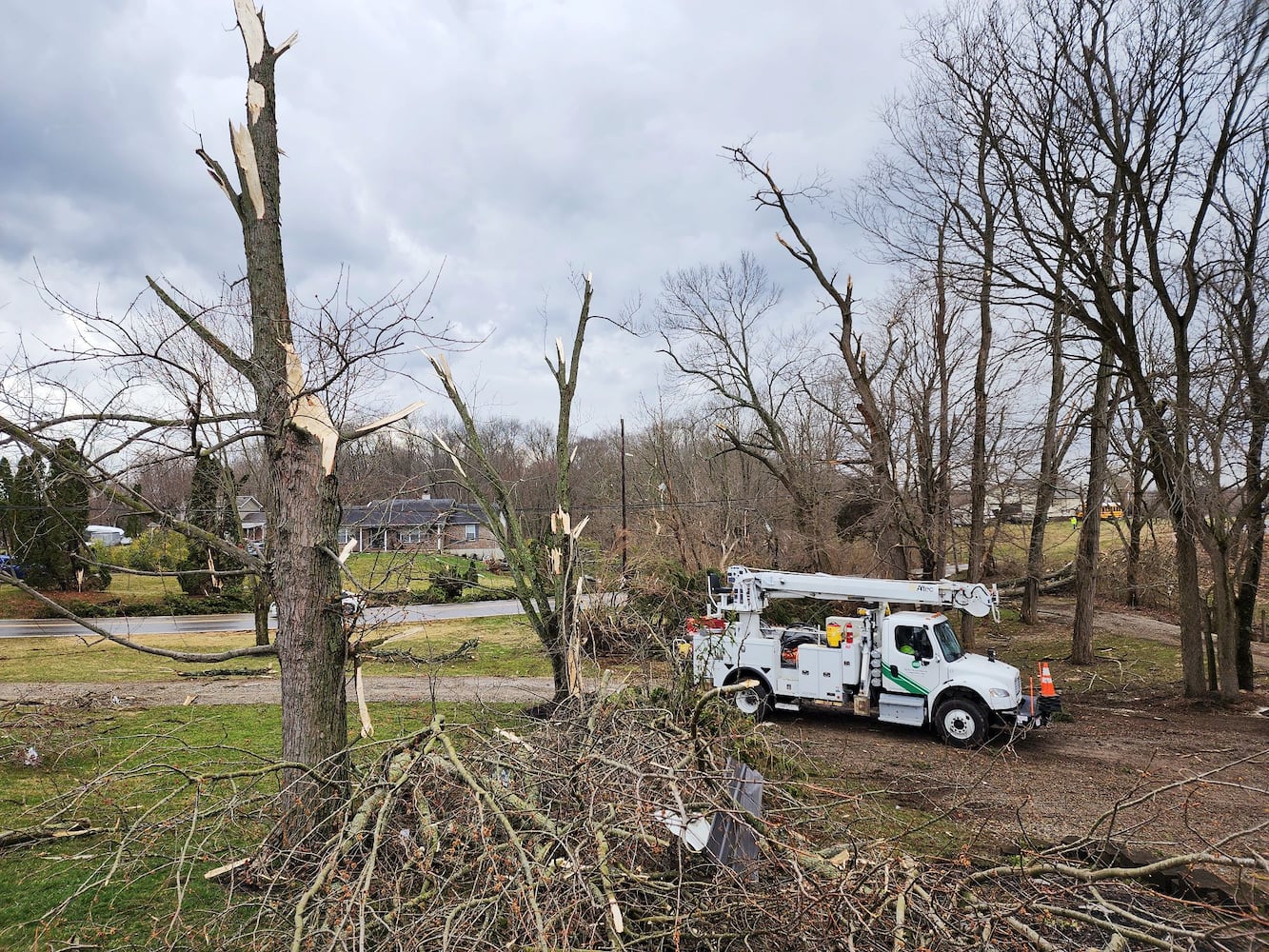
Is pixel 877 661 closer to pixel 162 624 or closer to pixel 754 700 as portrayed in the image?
pixel 754 700

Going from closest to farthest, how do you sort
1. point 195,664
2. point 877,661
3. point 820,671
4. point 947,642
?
point 947,642 → point 877,661 → point 820,671 → point 195,664

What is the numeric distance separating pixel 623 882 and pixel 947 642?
26.4ft

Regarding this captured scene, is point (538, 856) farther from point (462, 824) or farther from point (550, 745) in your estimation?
point (550, 745)

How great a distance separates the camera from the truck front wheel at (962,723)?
980 centimetres

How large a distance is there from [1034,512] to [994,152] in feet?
29.0

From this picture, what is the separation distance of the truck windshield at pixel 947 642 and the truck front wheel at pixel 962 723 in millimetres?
580

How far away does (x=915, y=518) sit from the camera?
656 inches

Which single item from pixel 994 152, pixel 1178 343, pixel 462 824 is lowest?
pixel 462 824

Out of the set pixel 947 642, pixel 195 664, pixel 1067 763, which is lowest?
pixel 195 664

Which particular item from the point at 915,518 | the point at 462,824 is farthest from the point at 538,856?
the point at 915,518

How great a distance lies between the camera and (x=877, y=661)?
10758 mm

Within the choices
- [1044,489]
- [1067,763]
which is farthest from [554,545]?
[1044,489]

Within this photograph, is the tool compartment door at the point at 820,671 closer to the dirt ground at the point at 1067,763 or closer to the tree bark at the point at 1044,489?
the dirt ground at the point at 1067,763

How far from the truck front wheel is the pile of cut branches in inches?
226
